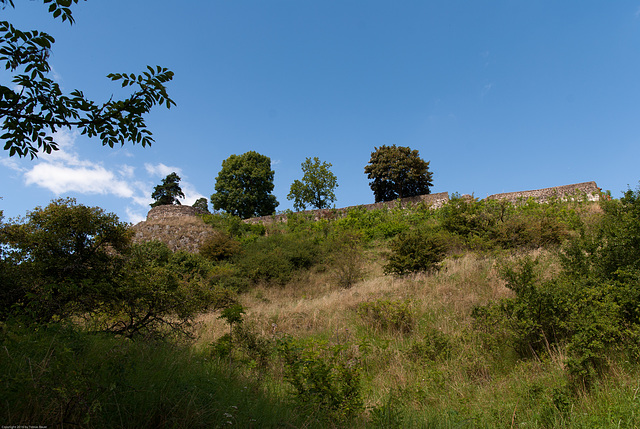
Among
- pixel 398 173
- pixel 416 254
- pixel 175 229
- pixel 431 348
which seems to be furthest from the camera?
pixel 398 173

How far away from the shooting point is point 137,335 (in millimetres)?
5203

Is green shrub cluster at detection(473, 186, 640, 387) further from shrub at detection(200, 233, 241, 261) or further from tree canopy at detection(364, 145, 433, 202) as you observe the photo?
tree canopy at detection(364, 145, 433, 202)

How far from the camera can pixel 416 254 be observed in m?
11.4

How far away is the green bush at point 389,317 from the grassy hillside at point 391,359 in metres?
0.03

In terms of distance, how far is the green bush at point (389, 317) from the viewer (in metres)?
6.80

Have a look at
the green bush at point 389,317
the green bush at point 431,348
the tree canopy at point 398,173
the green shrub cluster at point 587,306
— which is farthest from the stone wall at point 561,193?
the green bush at point 431,348

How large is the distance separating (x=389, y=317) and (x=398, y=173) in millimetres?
25808

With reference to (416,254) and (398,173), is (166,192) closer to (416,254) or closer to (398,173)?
(398,173)

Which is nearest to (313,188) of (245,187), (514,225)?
(245,187)

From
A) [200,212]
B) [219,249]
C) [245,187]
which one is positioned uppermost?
[245,187]

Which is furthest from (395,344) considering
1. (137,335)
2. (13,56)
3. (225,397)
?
(13,56)

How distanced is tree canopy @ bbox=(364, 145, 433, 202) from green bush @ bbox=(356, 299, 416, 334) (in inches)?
993

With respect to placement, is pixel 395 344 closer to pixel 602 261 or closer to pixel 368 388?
pixel 368 388

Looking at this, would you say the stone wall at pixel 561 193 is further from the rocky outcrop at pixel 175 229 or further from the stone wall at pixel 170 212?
the stone wall at pixel 170 212
